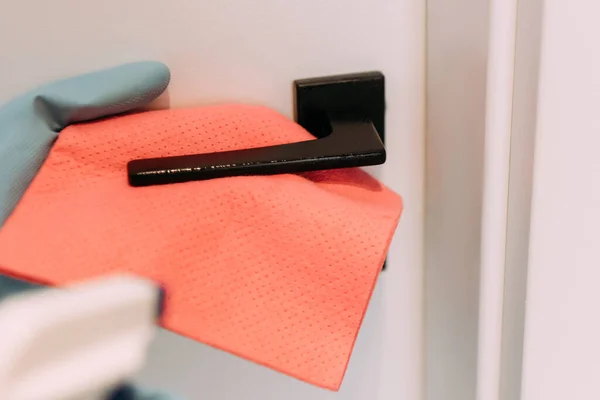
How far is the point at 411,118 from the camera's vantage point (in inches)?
21.9

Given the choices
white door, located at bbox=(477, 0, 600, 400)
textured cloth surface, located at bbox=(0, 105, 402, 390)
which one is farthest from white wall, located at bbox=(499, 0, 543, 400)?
textured cloth surface, located at bbox=(0, 105, 402, 390)

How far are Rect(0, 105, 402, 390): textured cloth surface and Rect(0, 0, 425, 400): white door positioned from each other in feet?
0.20

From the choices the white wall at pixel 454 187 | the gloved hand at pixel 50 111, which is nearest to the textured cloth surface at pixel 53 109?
the gloved hand at pixel 50 111

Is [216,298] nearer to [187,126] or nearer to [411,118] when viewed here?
[187,126]

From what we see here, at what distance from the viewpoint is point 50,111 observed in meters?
0.45

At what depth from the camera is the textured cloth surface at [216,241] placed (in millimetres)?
419

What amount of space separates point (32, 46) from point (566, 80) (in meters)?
0.40

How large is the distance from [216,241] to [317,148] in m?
0.10

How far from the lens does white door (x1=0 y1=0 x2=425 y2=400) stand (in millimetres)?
489

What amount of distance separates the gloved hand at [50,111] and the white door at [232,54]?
31 mm

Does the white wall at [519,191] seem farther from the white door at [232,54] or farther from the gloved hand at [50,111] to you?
the gloved hand at [50,111]

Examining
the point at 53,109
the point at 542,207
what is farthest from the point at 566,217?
the point at 53,109

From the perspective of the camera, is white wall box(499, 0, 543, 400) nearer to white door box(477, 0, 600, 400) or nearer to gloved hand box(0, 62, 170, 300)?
white door box(477, 0, 600, 400)

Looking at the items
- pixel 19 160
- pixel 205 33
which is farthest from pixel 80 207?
pixel 205 33
